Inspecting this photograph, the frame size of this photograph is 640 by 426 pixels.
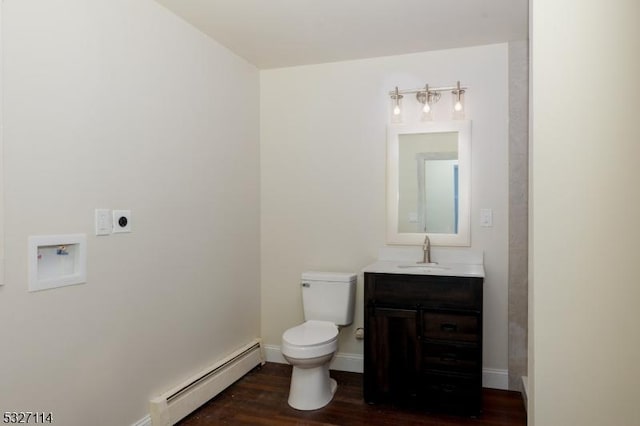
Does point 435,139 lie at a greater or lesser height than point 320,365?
greater

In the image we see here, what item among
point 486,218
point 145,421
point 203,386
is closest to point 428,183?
point 486,218

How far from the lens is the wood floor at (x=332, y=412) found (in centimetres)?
259

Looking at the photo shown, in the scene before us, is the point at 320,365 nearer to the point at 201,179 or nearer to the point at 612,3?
the point at 201,179

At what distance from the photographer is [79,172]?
6.54ft

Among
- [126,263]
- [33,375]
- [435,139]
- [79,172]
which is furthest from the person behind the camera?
[435,139]

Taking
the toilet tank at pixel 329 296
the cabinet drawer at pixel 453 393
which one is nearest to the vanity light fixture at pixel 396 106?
the toilet tank at pixel 329 296

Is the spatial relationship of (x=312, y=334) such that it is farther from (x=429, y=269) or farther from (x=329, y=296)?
(x=429, y=269)

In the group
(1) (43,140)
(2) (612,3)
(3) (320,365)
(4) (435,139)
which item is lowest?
(3) (320,365)

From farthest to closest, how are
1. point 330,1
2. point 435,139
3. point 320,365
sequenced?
point 435,139 < point 320,365 < point 330,1

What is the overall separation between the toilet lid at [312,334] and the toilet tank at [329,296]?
0.28 feet

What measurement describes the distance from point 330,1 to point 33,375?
2.27 m

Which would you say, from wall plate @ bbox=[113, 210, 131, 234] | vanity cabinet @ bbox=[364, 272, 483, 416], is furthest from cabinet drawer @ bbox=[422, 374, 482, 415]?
wall plate @ bbox=[113, 210, 131, 234]

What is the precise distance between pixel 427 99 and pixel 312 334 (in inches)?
72.2

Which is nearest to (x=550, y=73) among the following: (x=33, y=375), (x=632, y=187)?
(x=632, y=187)
